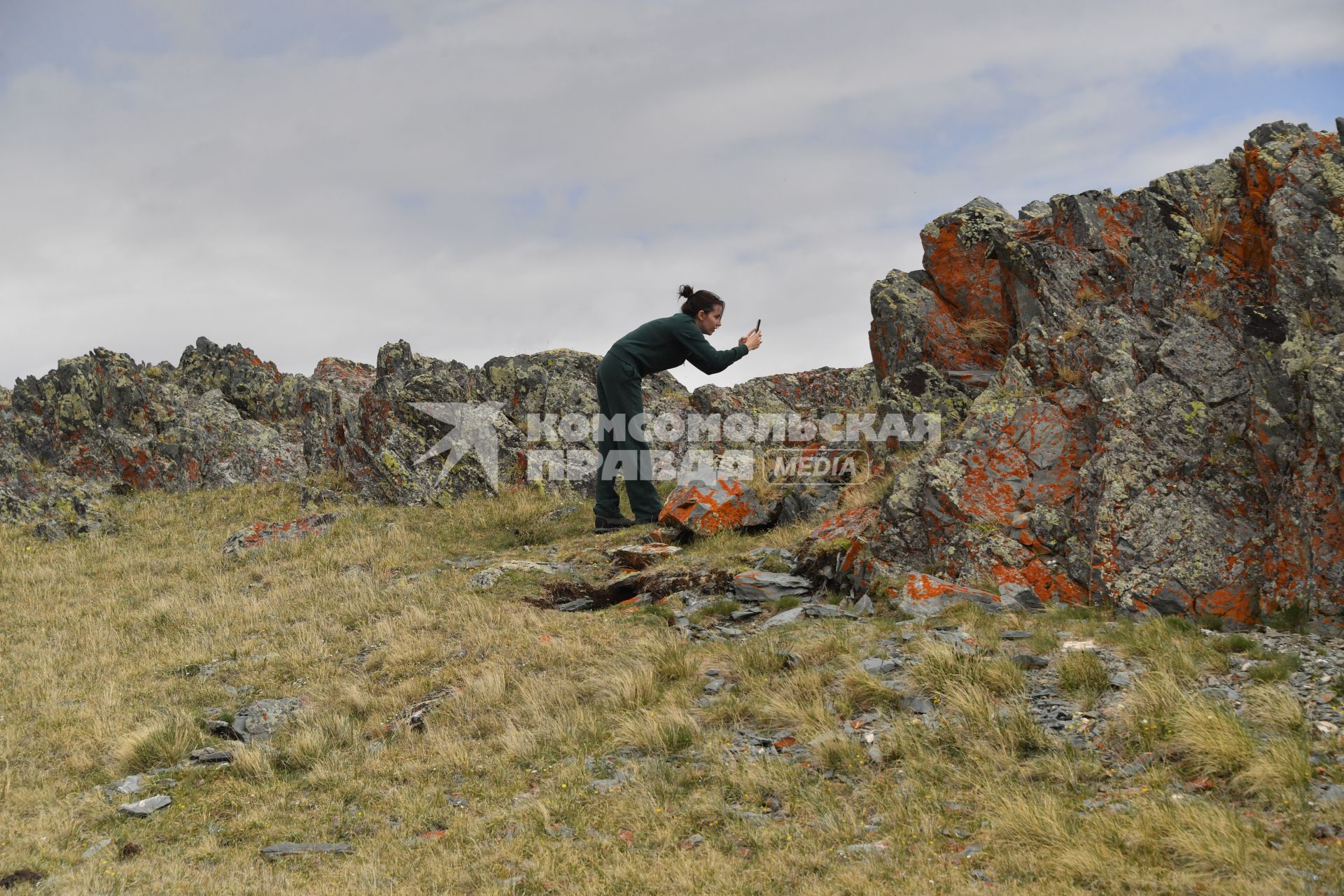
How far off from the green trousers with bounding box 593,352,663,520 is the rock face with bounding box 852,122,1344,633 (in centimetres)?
467

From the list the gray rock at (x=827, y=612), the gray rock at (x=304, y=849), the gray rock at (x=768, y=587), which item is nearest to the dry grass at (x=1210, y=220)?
the gray rock at (x=827, y=612)

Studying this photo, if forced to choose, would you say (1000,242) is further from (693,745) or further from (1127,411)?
(693,745)

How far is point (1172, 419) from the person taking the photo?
8.45m

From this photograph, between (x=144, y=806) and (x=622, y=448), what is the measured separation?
8026 millimetres

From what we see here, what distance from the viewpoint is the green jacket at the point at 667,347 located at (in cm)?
1286

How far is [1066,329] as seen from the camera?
33.6 ft

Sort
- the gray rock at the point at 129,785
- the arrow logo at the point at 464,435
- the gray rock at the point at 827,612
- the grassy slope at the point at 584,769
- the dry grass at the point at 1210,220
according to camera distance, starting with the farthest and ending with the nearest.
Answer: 1. the arrow logo at the point at 464,435
2. the dry grass at the point at 1210,220
3. the gray rock at the point at 827,612
4. the gray rock at the point at 129,785
5. the grassy slope at the point at 584,769

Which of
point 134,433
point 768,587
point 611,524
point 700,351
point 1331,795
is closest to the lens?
point 1331,795

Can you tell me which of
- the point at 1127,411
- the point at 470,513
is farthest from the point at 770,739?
the point at 470,513

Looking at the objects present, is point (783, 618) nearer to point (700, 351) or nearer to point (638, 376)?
point (700, 351)

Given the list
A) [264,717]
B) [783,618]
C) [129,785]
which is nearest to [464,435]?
[264,717]

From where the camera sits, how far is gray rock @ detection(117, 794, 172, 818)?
21.5 feet

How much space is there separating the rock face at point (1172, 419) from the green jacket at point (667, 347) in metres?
3.78

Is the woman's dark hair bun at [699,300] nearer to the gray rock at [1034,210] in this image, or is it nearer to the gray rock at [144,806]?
the gray rock at [1034,210]
